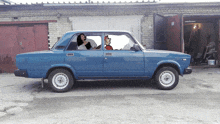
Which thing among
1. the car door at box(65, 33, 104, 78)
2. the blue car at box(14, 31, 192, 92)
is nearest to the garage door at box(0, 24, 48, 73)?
the blue car at box(14, 31, 192, 92)

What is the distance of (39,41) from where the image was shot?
397 inches

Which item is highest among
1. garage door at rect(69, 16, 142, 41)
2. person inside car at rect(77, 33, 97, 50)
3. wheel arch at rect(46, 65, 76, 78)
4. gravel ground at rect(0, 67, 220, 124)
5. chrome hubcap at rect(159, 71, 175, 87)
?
garage door at rect(69, 16, 142, 41)

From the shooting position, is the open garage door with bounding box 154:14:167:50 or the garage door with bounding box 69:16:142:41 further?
the garage door with bounding box 69:16:142:41

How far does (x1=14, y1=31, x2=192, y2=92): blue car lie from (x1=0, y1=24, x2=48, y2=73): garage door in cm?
485

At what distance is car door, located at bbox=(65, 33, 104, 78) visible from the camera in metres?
5.49

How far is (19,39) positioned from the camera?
33.2 ft

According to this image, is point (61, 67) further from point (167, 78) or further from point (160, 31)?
point (160, 31)

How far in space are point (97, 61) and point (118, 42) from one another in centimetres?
83

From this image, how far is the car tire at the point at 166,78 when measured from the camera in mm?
5691

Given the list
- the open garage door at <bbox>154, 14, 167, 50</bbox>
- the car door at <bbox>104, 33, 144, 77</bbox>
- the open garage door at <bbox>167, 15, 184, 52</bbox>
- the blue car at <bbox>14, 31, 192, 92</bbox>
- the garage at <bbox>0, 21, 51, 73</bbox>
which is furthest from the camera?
the garage at <bbox>0, 21, 51, 73</bbox>

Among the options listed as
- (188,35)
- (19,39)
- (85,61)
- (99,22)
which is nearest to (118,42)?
(85,61)

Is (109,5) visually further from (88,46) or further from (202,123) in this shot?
(202,123)

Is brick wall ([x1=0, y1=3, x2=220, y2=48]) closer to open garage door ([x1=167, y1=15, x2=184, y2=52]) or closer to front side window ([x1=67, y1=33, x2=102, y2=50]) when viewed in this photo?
open garage door ([x1=167, y1=15, x2=184, y2=52])

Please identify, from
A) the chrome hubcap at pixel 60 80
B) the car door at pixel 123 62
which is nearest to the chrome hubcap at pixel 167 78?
the car door at pixel 123 62
